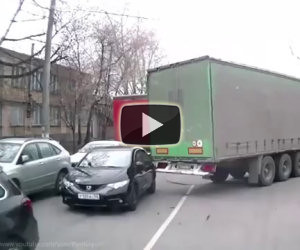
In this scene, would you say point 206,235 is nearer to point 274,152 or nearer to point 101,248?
point 101,248

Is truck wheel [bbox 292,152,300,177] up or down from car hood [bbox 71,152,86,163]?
down

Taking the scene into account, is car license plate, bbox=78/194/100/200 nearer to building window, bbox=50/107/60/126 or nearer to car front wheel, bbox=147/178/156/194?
car front wheel, bbox=147/178/156/194

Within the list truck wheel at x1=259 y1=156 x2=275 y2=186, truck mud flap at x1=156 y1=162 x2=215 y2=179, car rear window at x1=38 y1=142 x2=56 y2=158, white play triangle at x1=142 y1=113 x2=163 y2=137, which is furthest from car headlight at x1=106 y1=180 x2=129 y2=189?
truck wheel at x1=259 y1=156 x2=275 y2=186

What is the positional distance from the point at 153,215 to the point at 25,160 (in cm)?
328

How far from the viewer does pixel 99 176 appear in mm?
10391

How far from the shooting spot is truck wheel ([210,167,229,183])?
15741 mm

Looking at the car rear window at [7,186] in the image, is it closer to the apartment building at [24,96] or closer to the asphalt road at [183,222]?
the asphalt road at [183,222]

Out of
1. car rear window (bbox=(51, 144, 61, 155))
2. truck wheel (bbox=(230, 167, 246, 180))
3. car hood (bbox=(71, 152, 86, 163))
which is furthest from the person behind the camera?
car hood (bbox=(71, 152, 86, 163))

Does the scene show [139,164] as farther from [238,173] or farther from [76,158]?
[76,158]

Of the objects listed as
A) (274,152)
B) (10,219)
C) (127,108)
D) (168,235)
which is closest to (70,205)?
(168,235)

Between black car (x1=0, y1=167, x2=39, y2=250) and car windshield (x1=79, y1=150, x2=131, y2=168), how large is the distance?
17.6ft

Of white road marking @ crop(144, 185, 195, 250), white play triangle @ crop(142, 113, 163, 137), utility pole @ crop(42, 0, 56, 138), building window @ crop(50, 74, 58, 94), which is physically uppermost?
building window @ crop(50, 74, 58, 94)

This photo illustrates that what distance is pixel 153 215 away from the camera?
393 inches

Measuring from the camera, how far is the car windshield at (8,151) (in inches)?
442
